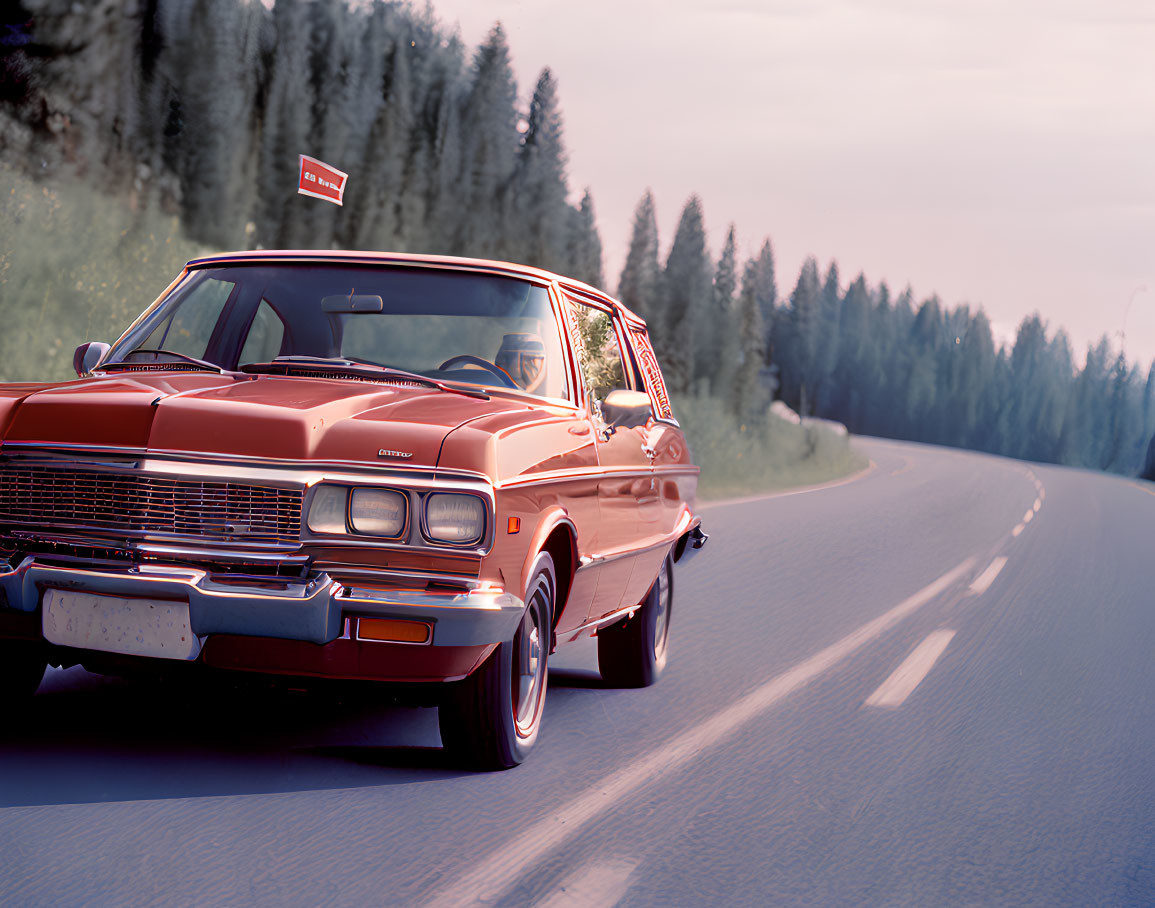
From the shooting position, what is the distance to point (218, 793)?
4.21m

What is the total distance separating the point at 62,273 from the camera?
1662cm

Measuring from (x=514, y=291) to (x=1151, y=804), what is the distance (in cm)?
324

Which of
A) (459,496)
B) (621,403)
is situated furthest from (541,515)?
(621,403)

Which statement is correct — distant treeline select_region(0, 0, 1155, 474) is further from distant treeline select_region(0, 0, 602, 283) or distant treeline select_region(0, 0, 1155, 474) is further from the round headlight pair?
the round headlight pair

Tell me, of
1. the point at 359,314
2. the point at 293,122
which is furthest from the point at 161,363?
the point at 293,122

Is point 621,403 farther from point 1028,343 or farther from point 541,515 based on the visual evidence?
point 1028,343

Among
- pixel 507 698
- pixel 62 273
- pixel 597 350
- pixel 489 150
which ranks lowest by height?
pixel 507 698

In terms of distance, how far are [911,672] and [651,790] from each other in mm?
3206

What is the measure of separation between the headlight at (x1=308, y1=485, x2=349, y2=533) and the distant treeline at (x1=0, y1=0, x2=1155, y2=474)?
12378 millimetres

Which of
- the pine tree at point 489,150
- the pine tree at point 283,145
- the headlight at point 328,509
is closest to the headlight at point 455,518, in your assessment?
the headlight at point 328,509

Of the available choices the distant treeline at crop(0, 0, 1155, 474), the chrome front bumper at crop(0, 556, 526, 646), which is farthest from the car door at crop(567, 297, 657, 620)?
the distant treeline at crop(0, 0, 1155, 474)

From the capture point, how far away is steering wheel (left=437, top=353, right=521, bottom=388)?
5449 mm

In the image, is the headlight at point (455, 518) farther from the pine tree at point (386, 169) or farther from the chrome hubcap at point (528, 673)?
the pine tree at point (386, 169)

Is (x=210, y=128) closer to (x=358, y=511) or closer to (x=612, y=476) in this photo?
(x=612, y=476)
